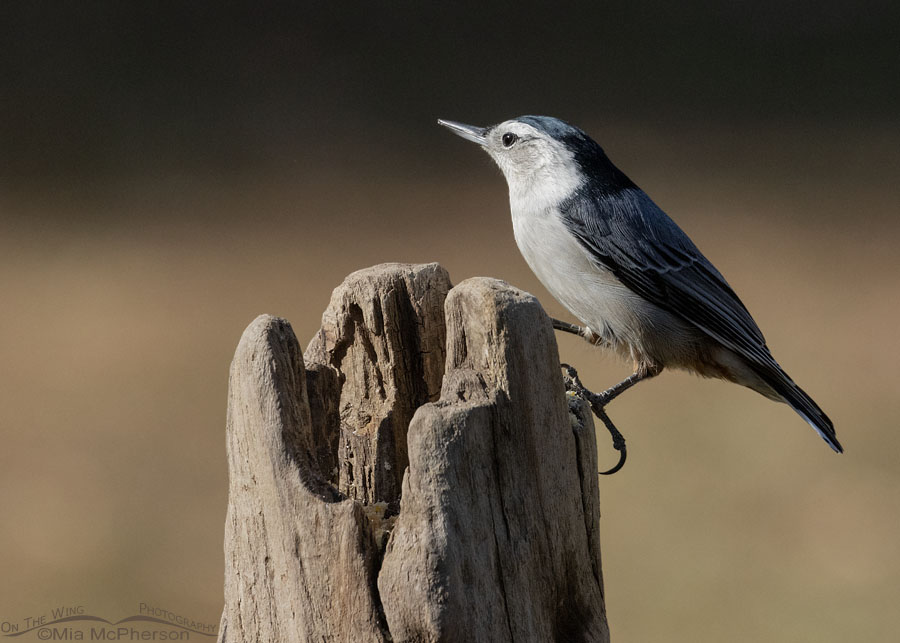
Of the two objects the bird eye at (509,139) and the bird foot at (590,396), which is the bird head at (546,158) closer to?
the bird eye at (509,139)

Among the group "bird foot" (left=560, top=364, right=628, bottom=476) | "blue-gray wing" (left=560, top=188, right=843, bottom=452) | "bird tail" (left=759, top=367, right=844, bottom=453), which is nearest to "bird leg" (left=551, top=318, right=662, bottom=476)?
"bird foot" (left=560, top=364, right=628, bottom=476)

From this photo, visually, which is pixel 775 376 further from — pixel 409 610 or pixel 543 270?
pixel 409 610

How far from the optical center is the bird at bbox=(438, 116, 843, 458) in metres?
2.05

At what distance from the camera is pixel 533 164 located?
220cm

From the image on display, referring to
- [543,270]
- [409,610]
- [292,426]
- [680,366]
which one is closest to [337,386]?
[292,426]

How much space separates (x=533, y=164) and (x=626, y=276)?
36cm

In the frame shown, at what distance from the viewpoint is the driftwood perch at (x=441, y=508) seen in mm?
1125

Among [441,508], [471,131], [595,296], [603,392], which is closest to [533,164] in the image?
[471,131]

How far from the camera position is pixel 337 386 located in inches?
57.5

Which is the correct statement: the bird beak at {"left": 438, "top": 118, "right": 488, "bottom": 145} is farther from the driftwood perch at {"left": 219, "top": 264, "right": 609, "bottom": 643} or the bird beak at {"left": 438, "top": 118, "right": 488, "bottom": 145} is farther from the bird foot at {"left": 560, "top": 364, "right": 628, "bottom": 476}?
the driftwood perch at {"left": 219, "top": 264, "right": 609, "bottom": 643}

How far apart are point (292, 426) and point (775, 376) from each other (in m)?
1.28

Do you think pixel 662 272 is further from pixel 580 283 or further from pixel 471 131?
pixel 471 131

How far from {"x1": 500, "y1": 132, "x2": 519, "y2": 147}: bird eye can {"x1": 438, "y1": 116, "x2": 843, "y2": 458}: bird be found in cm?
7

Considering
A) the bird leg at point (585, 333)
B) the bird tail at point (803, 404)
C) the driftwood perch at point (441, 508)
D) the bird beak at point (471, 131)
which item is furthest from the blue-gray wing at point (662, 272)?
the driftwood perch at point (441, 508)
